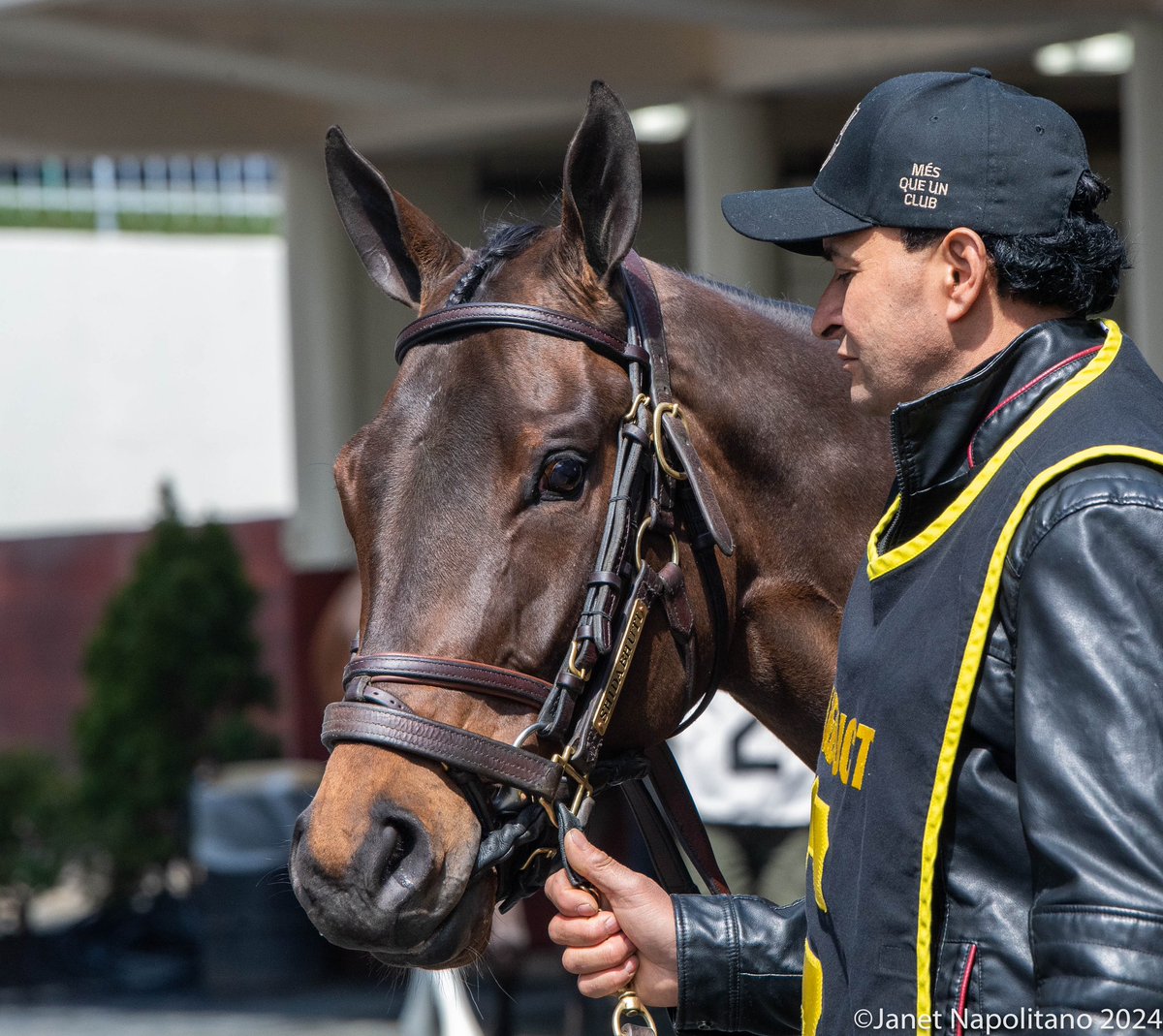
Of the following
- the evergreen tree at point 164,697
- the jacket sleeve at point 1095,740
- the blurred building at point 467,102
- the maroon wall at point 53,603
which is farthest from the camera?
the maroon wall at point 53,603

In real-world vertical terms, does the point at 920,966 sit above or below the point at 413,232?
below

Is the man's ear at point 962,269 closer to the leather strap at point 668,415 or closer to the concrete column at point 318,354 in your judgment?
the leather strap at point 668,415

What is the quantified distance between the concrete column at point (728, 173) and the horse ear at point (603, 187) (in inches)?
173

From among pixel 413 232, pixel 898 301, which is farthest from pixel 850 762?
pixel 413 232

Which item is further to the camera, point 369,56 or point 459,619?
point 369,56

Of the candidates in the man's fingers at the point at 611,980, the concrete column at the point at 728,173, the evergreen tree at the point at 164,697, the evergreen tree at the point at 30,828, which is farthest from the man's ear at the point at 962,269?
the evergreen tree at the point at 30,828

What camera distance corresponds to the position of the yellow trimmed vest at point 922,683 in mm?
1340

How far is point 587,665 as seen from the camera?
1.95 meters

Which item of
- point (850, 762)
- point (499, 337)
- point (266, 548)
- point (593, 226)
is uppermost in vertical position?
point (593, 226)

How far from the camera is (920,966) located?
1346 mm

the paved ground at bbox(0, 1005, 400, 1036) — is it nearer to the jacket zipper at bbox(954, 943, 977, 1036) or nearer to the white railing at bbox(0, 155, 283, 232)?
the jacket zipper at bbox(954, 943, 977, 1036)

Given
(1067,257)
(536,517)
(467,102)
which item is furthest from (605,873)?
(467,102)

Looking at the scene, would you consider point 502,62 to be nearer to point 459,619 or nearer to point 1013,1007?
point 459,619

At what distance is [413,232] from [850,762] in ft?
3.87
